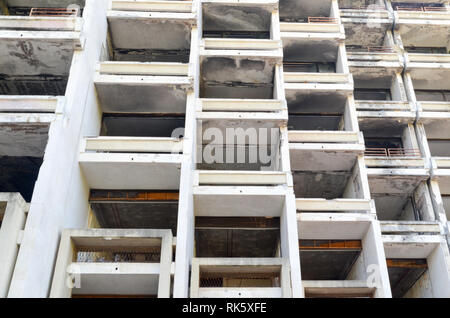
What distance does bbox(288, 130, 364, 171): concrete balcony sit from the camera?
20.5 meters

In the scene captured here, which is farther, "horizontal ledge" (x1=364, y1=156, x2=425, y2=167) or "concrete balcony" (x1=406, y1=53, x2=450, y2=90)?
"concrete balcony" (x1=406, y1=53, x2=450, y2=90)

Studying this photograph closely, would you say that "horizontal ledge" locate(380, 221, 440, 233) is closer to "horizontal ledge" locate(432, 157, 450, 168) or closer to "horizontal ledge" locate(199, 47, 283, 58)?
"horizontal ledge" locate(432, 157, 450, 168)

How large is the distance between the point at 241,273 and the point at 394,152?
12.3 meters

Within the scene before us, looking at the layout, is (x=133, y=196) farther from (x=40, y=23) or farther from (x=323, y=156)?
(x=323, y=156)

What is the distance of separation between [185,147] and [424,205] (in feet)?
37.5

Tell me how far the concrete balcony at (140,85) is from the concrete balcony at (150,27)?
3.16 meters

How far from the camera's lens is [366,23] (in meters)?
27.6

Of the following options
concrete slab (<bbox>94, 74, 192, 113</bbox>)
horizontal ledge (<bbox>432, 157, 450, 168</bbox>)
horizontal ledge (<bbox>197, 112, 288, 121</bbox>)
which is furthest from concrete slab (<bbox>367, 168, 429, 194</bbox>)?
concrete slab (<bbox>94, 74, 192, 113</bbox>)

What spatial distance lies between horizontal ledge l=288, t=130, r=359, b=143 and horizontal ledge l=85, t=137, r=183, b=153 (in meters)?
5.53

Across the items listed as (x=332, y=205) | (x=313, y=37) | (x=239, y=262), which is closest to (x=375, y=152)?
(x=313, y=37)

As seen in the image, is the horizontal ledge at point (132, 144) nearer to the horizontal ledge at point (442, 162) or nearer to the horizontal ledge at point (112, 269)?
the horizontal ledge at point (112, 269)

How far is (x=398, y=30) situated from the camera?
27.8 meters
